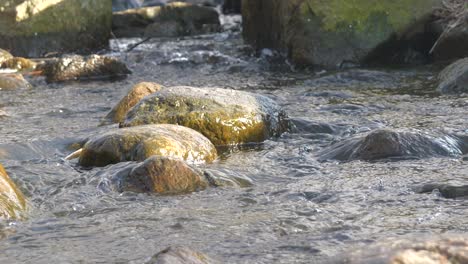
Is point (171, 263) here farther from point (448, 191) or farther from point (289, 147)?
point (289, 147)

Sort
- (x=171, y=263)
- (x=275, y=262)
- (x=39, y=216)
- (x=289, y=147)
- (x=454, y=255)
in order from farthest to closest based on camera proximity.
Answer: (x=289, y=147) < (x=39, y=216) < (x=275, y=262) < (x=171, y=263) < (x=454, y=255)

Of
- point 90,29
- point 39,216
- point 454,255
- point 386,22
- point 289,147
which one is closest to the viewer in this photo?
point 454,255

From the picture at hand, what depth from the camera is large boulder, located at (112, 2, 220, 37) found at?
596 inches

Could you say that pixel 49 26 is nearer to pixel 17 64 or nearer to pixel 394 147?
pixel 17 64

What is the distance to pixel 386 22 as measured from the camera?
34.0 ft

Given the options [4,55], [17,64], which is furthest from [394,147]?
[4,55]

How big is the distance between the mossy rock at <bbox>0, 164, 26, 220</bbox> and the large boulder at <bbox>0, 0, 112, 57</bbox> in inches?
329

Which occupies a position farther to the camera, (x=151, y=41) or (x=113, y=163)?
(x=151, y=41)

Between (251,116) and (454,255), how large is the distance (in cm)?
383

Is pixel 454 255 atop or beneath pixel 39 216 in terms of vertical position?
atop

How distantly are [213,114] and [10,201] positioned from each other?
2252 mm

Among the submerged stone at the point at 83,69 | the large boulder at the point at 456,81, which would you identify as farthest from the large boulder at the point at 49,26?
Answer: the large boulder at the point at 456,81

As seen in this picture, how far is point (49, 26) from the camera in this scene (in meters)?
12.8

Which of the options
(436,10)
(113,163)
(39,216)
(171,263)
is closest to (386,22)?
(436,10)
